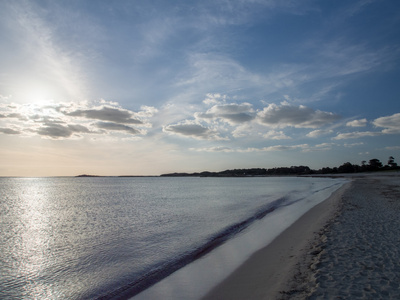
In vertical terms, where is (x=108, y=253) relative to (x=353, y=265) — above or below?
below

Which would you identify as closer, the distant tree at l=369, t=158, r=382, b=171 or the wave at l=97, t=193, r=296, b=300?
the wave at l=97, t=193, r=296, b=300

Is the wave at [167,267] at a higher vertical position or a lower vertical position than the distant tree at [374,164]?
lower

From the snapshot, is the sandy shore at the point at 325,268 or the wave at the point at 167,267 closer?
the sandy shore at the point at 325,268

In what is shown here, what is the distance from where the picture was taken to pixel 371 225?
39.2 ft

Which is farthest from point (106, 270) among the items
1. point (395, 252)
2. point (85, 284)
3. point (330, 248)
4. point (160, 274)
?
point (395, 252)

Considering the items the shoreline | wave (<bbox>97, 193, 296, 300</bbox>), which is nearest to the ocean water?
wave (<bbox>97, 193, 296, 300</bbox>)

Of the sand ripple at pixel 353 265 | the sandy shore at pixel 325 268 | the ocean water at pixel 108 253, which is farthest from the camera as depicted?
the ocean water at pixel 108 253

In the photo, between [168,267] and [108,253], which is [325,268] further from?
[108,253]

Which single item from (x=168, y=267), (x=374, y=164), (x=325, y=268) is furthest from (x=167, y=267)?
(x=374, y=164)

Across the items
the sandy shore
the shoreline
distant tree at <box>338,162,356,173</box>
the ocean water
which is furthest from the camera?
distant tree at <box>338,162,356,173</box>

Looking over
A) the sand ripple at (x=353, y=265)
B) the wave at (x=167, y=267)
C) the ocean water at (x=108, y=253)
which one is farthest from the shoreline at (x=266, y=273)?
the wave at (x=167, y=267)

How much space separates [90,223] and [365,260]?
17.0 metres

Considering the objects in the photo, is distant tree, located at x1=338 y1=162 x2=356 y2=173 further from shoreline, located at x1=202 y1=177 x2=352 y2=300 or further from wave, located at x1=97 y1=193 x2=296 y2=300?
shoreline, located at x1=202 y1=177 x2=352 y2=300

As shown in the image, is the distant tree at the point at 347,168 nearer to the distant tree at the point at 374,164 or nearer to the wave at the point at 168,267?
the distant tree at the point at 374,164
